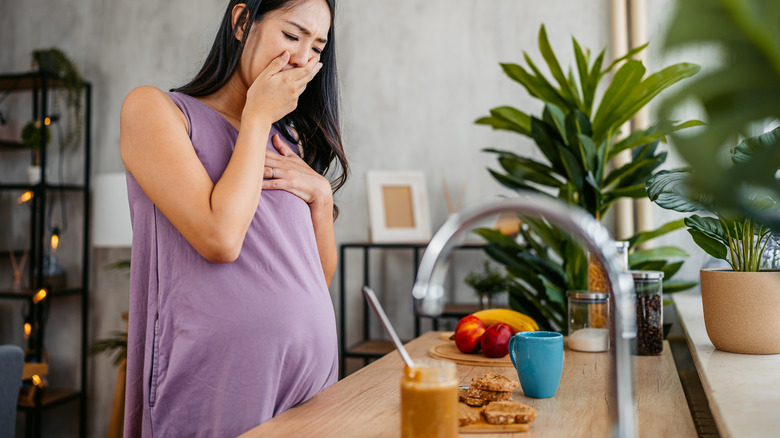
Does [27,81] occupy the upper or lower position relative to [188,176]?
upper

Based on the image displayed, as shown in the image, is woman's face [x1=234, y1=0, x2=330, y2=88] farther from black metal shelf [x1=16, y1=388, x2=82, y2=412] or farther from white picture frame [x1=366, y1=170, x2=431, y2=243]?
black metal shelf [x1=16, y1=388, x2=82, y2=412]

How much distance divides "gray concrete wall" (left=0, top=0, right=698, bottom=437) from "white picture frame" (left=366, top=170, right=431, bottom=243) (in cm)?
13

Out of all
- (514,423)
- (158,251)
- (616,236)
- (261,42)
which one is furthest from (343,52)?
(514,423)

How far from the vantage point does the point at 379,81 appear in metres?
2.92

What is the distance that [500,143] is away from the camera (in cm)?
273

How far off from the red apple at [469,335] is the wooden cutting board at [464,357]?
16 millimetres

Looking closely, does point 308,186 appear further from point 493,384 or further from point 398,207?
point 398,207

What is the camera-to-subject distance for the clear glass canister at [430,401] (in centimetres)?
72

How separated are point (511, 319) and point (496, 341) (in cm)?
18

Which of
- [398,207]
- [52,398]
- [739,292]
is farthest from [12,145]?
[739,292]

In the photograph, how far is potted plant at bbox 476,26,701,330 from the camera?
1.93 m

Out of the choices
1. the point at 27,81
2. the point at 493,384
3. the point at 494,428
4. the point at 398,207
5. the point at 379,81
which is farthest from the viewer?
the point at 27,81

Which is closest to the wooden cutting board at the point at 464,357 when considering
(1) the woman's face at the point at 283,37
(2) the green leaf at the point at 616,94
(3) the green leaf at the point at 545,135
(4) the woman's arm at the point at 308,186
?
(4) the woman's arm at the point at 308,186

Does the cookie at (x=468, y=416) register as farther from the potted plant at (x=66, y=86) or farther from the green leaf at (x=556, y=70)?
the potted plant at (x=66, y=86)
